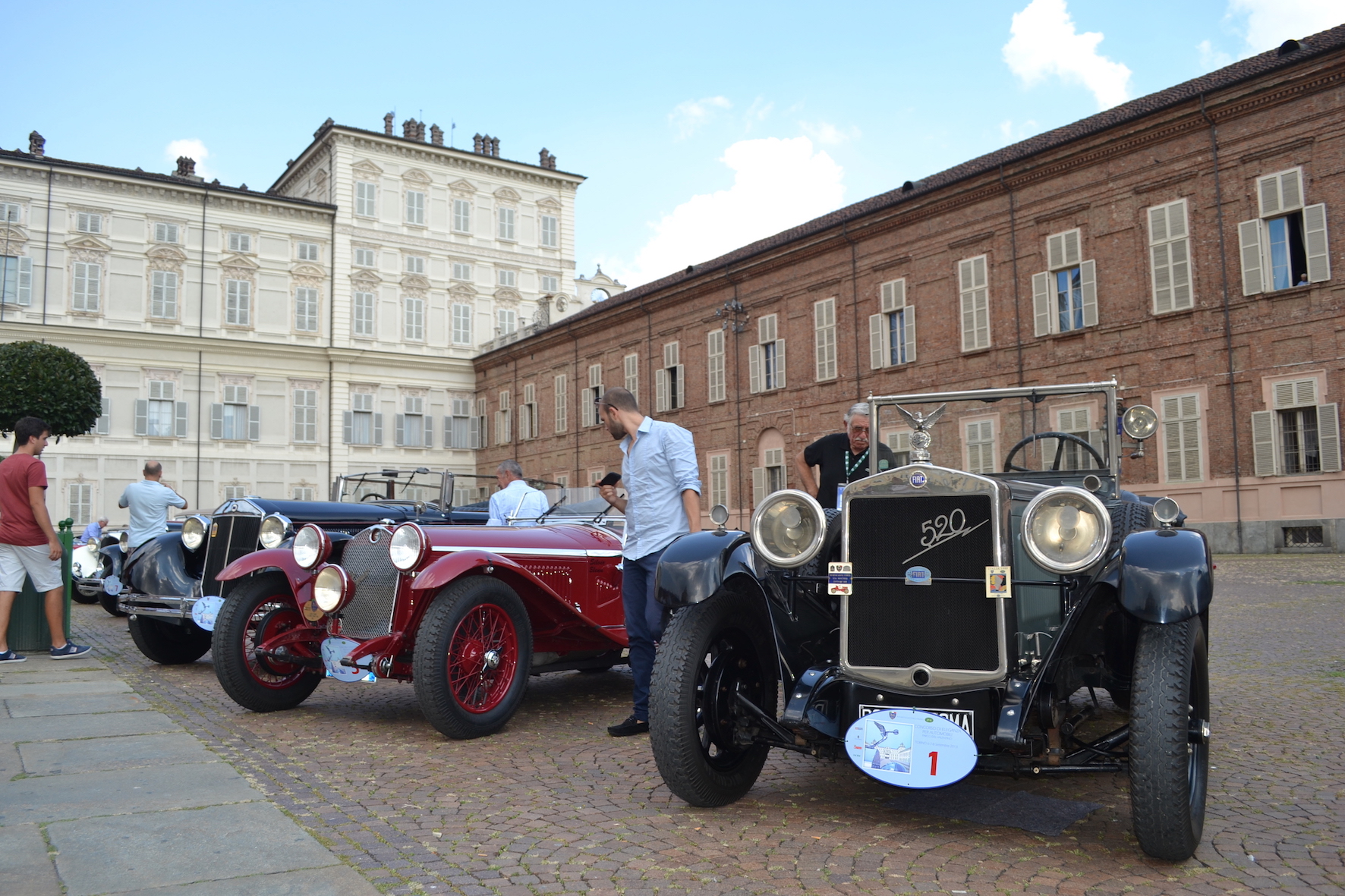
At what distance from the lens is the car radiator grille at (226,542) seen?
336 inches

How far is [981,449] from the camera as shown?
512 cm

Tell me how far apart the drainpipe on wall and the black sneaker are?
16.7 metres

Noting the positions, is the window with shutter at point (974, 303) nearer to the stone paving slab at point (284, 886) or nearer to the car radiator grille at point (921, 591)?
the car radiator grille at point (921, 591)

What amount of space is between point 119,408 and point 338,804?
38.5 m

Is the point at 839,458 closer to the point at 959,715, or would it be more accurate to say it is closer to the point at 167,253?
the point at 959,715

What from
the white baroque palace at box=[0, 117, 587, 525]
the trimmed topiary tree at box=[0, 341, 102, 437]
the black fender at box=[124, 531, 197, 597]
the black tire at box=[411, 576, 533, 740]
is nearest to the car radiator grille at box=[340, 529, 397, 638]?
the black tire at box=[411, 576, 533, 740]

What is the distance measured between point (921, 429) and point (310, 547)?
3.67m

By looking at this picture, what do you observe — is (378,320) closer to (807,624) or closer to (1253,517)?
(1253,517)

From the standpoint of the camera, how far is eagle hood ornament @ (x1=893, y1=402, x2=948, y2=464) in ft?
14.2

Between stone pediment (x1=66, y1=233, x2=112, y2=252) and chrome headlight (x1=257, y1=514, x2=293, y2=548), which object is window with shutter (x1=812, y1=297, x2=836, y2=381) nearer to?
chrome headlight (x1=257, y1=514, x2=293, y2=548)

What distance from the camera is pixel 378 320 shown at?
138ft

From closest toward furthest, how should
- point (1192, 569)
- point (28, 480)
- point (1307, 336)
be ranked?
point (1192, 569)
point (28, 480)
point (1307, 336)

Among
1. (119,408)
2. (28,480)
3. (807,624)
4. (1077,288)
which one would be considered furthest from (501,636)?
(119,408)

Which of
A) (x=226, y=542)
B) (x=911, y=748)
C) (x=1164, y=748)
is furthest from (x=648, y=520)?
(x=226, y=542)
